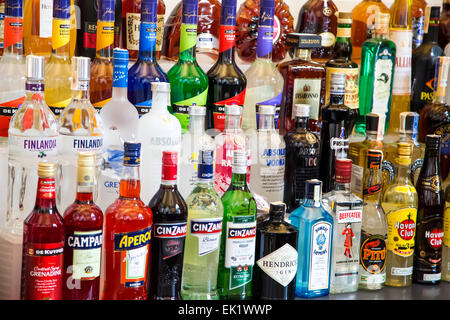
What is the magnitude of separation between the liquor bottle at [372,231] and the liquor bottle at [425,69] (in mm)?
509

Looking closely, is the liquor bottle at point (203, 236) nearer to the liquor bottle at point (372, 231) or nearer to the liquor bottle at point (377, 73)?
the liquor bottle at point (372, 231)

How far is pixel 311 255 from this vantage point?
62.2 inches

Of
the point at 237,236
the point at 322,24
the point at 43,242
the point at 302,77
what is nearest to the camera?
the point at 43,242

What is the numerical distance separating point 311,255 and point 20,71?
0.77 metres

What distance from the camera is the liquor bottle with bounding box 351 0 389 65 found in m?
2.13

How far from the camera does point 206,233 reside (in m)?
1.44

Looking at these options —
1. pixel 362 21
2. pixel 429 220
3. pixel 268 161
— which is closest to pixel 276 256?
pixel 268 161

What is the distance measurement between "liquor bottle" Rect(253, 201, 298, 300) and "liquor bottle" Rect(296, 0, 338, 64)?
73 centimetres

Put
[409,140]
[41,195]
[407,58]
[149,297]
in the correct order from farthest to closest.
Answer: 1. [407,58]
2. [409,140]
3. [149,297]
4. [41,195]

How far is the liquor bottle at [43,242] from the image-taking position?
1.28 m

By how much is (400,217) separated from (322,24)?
0.69 metres

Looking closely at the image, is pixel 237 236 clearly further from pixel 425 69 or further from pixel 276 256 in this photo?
pixel 425 69
